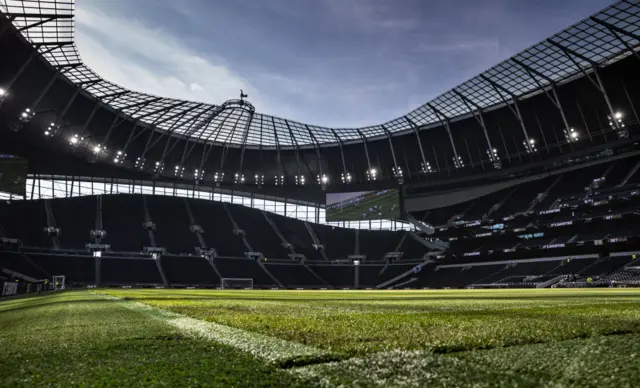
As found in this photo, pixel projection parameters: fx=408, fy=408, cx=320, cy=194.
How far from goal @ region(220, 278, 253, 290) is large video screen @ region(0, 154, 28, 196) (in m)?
28.0

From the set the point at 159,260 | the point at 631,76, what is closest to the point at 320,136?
the point at 159,260

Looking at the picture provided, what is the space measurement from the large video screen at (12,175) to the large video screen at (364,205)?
52.1m

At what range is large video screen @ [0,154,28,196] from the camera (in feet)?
134

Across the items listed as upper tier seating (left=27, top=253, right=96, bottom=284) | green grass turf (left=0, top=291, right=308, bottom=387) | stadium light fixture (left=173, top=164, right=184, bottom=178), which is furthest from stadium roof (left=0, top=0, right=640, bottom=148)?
green grass turf (left=0, top=291, right=308, bottom=387)

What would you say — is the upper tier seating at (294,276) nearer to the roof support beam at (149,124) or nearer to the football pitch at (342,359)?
the roof support beam at (149,124)

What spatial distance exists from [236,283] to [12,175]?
104 ft

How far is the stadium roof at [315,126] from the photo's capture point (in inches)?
1586

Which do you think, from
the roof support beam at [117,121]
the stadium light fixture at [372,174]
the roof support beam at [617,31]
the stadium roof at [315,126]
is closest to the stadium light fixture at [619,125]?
the stadium roof at [315,126]

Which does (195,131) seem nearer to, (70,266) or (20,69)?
(70,266)

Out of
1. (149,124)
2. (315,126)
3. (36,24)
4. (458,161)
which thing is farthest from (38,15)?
(458,161)

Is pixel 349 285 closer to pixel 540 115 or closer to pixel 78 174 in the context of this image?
pixel 540 115

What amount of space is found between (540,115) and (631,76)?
11777mm

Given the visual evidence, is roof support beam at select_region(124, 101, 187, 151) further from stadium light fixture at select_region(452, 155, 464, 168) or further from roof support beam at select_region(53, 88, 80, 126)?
stadium light fixture at select_region(452, 155, 464, 168)

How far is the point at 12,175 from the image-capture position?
139 feet
